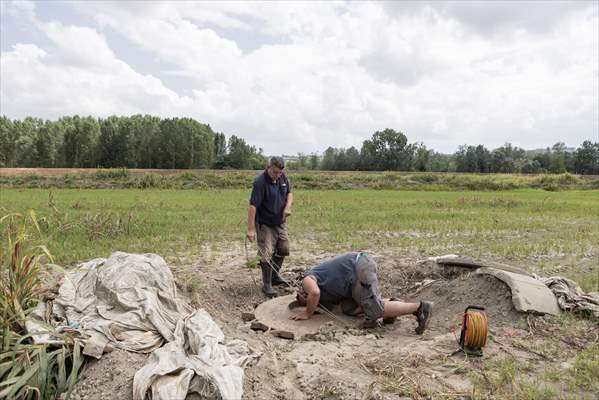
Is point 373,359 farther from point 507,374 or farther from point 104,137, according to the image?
point 104,137

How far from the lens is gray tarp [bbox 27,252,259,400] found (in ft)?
10.3

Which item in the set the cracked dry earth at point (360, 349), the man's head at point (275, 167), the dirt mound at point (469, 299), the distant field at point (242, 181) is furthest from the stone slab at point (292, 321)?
the distant field at point (242, 181)

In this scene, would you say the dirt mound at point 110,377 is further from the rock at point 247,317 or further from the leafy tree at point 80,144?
the leafy tree at point 80,144

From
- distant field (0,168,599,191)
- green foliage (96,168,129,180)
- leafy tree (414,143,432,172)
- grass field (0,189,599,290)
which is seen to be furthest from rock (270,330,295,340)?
leafy tree (414,143,432,172)

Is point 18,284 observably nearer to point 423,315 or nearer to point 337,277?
point 337,277

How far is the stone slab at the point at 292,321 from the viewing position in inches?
200

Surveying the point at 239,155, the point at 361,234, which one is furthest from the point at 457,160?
the point at 361,234

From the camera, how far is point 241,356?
12.1ft

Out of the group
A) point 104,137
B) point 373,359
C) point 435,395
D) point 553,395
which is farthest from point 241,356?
point 104,137

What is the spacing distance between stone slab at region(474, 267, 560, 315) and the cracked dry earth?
0.11 metres

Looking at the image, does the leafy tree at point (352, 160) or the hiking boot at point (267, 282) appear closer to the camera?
the hiking boot at point (267, 282)

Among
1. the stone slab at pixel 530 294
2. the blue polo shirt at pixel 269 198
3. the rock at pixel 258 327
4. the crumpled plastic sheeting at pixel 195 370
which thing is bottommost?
the rock at pixel 258 327

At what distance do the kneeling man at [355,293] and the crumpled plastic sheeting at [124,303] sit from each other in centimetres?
138

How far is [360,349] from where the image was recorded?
4.46 meters
